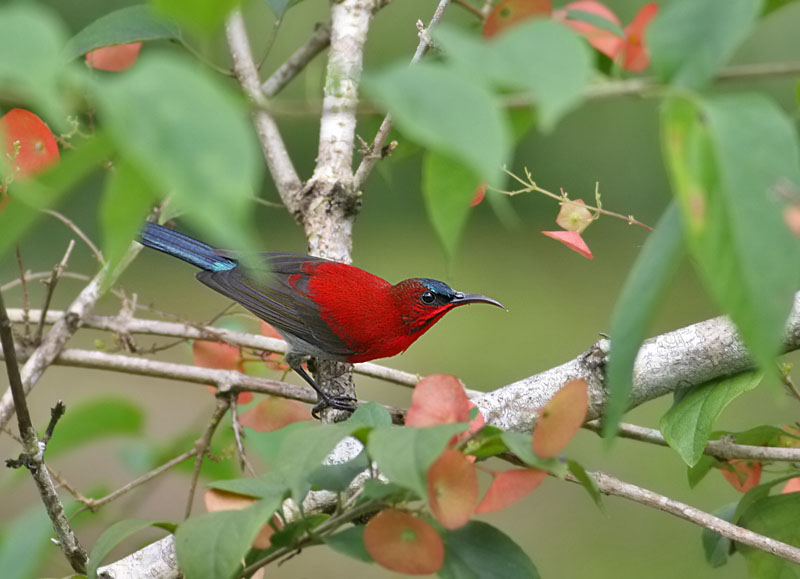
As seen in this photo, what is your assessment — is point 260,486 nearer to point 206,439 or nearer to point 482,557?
point 482,557

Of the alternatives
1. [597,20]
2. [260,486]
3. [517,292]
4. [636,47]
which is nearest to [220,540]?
[260,486]

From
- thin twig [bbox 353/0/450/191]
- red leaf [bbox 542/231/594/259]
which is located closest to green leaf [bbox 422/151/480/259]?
red leaf [bbox 542/231/594/259]

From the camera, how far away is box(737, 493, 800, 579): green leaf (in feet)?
4.56

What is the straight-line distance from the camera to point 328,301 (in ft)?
→ 7.85

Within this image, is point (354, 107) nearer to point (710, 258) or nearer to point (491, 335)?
point (710, 258)

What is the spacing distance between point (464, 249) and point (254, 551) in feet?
16.7

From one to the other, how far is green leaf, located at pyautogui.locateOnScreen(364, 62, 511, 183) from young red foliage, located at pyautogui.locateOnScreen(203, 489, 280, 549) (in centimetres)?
52

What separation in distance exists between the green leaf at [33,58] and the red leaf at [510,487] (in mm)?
532

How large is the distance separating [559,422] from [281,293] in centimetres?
Answer: 172

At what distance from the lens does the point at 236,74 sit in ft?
7.00

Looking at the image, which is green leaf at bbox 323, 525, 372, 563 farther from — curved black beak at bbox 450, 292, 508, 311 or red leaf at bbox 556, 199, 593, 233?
curved black beak at bbox 450, 292, 508, 311

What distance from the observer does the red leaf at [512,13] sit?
146cm

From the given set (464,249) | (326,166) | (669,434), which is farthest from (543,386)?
(464,249)

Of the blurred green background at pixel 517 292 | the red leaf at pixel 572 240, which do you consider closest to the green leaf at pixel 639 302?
the red leaf at pixel 572 240
